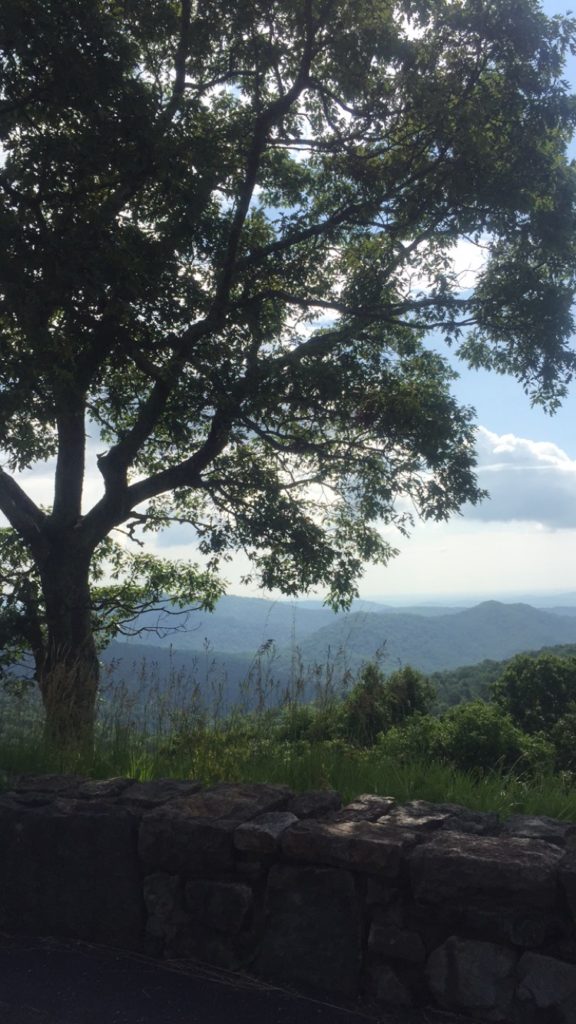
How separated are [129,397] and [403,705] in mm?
4308

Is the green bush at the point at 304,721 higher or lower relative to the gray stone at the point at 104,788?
higher

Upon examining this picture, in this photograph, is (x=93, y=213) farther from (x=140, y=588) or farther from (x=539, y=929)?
(x=539, y=929)

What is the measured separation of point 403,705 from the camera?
8742mm

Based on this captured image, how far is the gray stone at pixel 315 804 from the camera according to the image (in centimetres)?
434

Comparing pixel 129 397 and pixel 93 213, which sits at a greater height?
pixel 93 213

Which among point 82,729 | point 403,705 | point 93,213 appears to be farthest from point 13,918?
point 93,213

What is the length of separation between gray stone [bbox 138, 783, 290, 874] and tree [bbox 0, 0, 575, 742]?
11.3 feet

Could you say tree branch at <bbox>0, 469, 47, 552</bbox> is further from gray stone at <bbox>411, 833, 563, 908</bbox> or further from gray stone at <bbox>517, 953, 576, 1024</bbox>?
gray stone at <bbox>517, 953, 576, 1024</bbox>

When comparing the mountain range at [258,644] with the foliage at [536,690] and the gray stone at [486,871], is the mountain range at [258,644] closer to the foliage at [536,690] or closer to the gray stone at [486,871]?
the foliage at [536,690]

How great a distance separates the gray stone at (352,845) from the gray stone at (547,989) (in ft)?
1.96

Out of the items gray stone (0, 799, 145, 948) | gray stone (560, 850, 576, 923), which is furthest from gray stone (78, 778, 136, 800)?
gray stone (560, 850, 576, 923)

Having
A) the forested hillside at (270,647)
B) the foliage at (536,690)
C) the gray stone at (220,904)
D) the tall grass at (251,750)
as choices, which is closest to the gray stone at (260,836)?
the gray stone at (220,904)

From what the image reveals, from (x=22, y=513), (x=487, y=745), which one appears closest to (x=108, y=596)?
(x=22, y=513)

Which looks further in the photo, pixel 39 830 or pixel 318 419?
Answer: pixel 318 419
